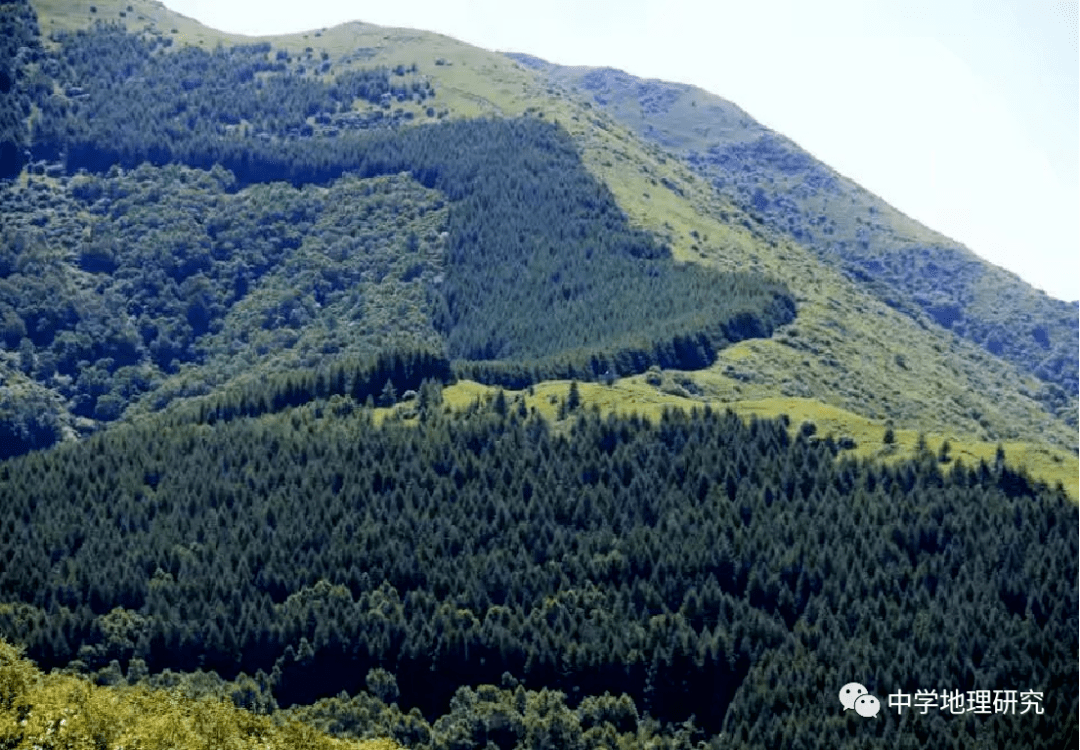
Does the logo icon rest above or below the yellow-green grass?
below

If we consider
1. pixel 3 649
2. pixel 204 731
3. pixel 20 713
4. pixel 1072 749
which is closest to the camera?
pixel 20 713

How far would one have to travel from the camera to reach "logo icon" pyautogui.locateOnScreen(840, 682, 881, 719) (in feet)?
630

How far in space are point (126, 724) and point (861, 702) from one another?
88.7 m

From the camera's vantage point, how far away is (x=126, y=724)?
449 feet

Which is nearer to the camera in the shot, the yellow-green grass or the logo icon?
the yellow-green grass

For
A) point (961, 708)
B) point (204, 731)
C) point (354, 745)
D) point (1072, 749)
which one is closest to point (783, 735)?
point (961, 708)

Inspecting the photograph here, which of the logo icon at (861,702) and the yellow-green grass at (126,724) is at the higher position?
the yellow-green grass at (126,724)

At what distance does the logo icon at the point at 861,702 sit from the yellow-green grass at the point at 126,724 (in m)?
64.6

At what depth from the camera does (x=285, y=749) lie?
139 metres

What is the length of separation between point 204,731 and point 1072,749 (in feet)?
283

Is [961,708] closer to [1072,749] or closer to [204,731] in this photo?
[1072,749]

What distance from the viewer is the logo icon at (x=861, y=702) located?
192m

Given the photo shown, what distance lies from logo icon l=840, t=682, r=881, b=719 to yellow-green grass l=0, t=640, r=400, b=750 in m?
64.6

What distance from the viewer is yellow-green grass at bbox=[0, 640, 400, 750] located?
125m
